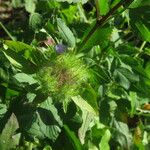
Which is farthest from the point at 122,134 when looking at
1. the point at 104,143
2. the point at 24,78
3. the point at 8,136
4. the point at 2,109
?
the point at 8,136

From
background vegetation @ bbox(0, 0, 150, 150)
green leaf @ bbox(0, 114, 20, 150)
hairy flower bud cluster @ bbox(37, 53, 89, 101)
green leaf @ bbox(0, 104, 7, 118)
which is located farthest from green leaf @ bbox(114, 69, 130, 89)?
green leaf @ bbox(0, 114, 20, 150)

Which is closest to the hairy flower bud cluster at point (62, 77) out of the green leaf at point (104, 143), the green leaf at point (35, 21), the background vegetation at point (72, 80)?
the background vegetation at point (72, 80)

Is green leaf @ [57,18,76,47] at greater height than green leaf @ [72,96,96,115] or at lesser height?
greater

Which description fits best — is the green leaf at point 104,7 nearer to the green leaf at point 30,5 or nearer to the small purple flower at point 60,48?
the small purple flower at point 60,48

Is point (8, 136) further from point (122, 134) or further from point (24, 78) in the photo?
point (122, 134)

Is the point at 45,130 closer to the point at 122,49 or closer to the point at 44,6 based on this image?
the point at 122,49

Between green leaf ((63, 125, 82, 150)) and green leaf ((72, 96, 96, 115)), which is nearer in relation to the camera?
green leaf ((72, 96, 96, 115))

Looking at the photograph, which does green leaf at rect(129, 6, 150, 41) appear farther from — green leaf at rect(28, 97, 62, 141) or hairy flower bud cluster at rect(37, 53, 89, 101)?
green leaf at rect(28, 97, 62, 141)

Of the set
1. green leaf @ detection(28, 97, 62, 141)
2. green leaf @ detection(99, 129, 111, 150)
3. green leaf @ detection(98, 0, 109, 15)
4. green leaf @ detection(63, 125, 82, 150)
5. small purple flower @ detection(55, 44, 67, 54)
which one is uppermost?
green leaf @ detection(98, 0, 109, 15)

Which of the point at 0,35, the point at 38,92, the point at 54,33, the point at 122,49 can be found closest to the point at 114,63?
the point at 122,49
